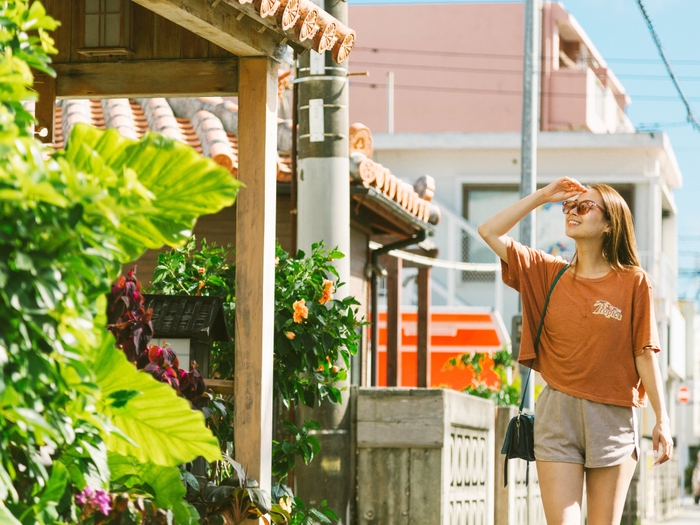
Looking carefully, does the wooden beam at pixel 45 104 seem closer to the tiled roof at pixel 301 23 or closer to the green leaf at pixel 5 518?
the tiled roof at pixel 301 23

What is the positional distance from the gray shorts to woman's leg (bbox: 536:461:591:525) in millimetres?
36

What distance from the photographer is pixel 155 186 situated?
2992 millimetres

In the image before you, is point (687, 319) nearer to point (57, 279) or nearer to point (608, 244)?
point (608, 244)

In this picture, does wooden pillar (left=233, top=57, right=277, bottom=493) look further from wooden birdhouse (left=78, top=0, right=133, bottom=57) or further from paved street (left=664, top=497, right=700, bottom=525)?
paved street (left=664, top=497, right=700, bottom=525)

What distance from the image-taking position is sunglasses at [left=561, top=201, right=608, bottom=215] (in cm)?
511

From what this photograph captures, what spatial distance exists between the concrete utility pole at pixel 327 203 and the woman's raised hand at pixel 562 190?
2269 mm

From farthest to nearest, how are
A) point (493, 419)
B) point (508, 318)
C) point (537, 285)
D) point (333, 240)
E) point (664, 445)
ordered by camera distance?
point (508, 318) < point (493, 419) < point (333, 240) < point (537, 285) < point (664, 445)

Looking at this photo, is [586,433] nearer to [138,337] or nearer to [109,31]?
[138,337]

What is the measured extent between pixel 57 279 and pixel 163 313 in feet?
11.3

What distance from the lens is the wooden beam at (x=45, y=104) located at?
6.00 m

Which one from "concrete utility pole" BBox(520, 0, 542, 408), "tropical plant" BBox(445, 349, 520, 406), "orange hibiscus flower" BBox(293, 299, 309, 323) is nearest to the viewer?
"orange hibiscus flower" BBox(293, 299, 309, 323)

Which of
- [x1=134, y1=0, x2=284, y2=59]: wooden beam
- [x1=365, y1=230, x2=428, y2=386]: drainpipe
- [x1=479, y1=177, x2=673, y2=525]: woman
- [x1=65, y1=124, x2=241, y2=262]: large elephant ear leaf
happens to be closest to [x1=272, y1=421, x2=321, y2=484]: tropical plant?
[x1=479, y1=177, x2=673, y2=525]: woman

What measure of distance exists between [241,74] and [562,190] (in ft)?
5.00

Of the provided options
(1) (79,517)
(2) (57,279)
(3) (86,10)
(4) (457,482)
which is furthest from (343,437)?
(2) (57,279)
